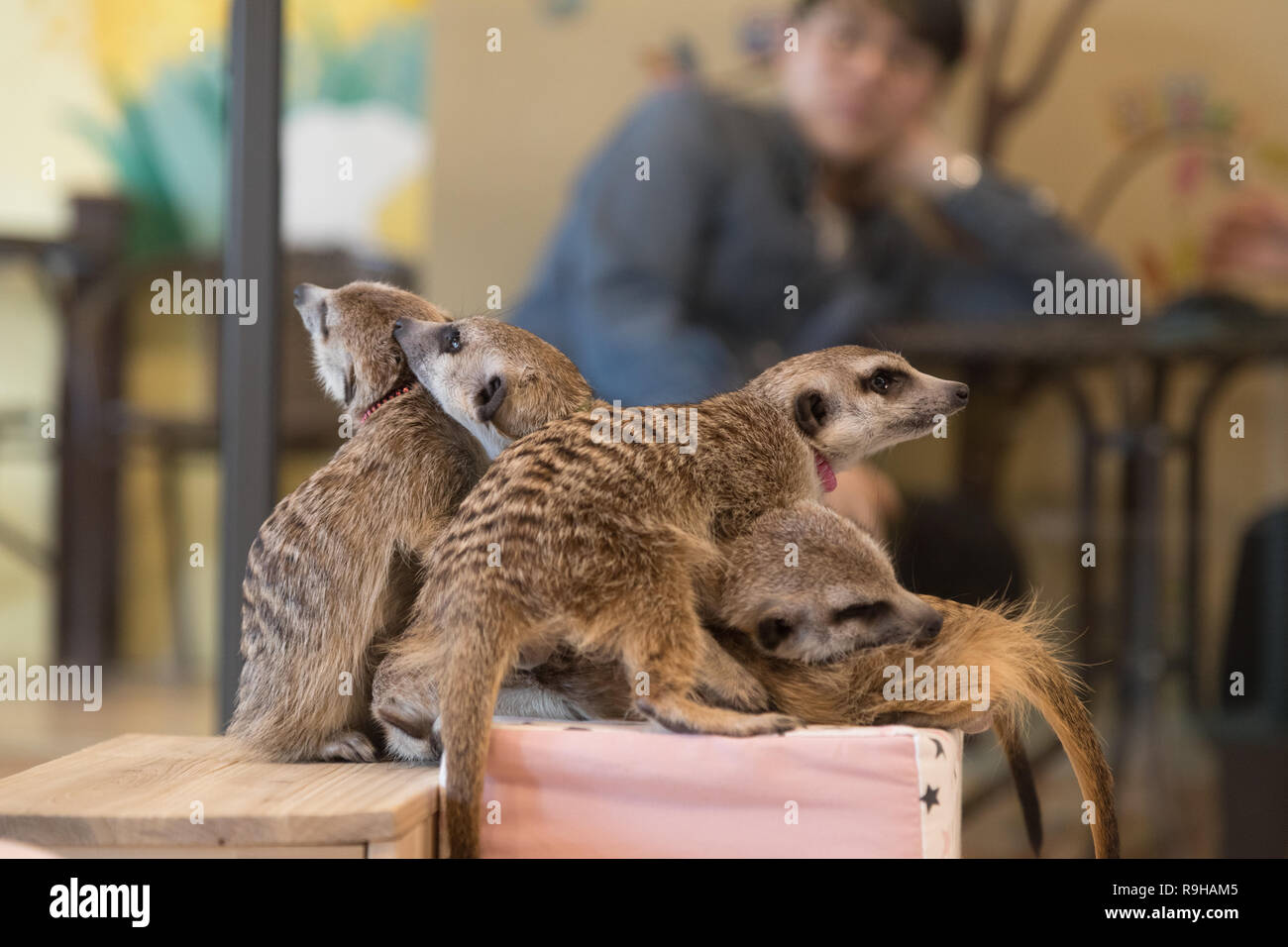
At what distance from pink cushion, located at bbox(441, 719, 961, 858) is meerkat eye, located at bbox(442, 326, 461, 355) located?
0.23m

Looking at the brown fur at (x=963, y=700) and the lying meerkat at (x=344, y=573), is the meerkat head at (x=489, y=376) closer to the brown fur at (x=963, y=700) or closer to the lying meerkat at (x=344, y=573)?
the lying meerkat at (x=344, y=573)

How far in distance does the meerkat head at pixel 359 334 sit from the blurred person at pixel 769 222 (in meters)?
0.73

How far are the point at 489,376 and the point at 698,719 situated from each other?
241 millimetres

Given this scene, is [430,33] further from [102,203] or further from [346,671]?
[346,671]

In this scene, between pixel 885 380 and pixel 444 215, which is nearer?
pixel 885 380

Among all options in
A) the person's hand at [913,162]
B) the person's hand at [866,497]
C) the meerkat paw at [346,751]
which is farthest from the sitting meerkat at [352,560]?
the person's hand at [913,162]

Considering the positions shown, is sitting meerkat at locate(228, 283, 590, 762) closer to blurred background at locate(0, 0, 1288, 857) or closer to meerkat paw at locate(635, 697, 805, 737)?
meerkat paw at locate(635, 697, 805, 737)

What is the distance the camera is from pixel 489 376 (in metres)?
0.70

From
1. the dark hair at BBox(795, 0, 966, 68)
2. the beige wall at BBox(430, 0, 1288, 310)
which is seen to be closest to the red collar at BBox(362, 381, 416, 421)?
the dark hair at BBox(795, 0, 966, 68)

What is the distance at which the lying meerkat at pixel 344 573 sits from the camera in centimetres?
67

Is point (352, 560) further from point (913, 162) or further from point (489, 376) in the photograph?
point (913, 162)

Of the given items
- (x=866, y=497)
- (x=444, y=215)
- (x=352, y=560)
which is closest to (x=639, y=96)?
(x=444, y=215)

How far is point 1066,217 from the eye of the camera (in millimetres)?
2771

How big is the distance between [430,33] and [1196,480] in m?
1.96
